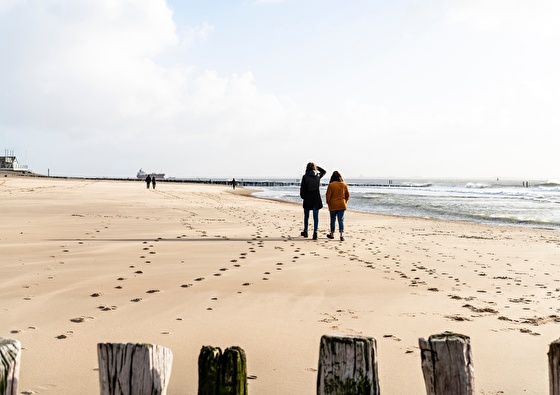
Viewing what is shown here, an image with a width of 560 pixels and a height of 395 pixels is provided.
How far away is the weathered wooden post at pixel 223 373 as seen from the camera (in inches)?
90.0

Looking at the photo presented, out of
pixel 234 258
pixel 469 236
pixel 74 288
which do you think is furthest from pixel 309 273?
pixel 469 236

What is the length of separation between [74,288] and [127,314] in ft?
5.26

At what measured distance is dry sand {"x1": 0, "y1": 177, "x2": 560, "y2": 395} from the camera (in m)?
4.24

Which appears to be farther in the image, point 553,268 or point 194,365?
point 553,268

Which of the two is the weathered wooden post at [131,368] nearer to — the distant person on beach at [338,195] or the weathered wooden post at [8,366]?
the weathered wooden post at [8,366]

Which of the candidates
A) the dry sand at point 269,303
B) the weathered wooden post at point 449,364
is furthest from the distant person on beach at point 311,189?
the weathered wooden post at point 449,364

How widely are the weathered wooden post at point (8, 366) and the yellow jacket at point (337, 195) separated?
11810 mm

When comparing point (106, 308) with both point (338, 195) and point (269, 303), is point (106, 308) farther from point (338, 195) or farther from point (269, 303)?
point (338, 195)

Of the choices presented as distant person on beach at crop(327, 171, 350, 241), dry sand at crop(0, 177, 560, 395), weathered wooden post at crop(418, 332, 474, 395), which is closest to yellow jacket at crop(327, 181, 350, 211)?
distant person on beach at crop(327, 171, 350, 241)

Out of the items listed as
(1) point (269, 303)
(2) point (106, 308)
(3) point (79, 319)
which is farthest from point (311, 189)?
(3) point (79, 319)

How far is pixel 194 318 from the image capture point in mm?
5586

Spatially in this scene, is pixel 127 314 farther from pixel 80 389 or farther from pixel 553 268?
pixel 553 268

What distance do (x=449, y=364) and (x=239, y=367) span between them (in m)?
1.02

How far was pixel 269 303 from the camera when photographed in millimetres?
6367
